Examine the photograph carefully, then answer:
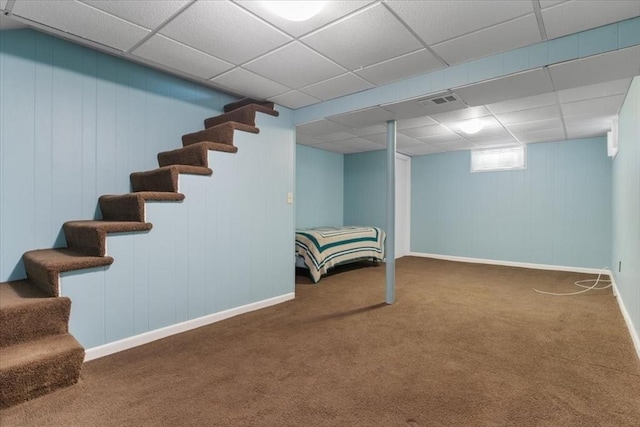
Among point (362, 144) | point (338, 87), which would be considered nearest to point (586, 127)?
point (362, 144)

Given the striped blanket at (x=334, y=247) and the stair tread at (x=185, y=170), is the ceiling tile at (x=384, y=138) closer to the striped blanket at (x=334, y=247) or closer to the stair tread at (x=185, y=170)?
the striped blanket at (x=334, y=247)

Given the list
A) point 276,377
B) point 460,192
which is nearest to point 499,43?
point 276,377

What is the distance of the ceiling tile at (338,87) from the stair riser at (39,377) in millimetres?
2698

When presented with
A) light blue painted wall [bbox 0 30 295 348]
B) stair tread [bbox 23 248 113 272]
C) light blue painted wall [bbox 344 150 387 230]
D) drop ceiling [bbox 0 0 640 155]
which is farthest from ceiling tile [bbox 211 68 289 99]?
light blue painted wall [bbox 344 150 387 230]

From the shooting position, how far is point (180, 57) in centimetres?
255

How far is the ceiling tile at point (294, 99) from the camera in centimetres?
330

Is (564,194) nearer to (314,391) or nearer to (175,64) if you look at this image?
(314,391)

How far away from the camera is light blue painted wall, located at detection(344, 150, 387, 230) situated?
252 inches

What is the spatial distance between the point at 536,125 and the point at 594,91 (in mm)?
1272

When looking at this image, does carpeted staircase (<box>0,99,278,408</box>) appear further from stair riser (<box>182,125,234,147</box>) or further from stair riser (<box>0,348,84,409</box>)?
stair riser (<box>182,125,234,147</box>)

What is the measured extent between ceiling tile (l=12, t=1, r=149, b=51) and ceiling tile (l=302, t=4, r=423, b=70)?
3.90 feet

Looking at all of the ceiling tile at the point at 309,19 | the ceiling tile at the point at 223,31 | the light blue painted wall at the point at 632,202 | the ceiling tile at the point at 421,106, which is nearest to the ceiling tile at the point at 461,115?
the ceiling tile at the point at 421,106

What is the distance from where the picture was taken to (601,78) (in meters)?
2.42

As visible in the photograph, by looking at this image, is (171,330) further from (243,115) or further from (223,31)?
(223,31)
